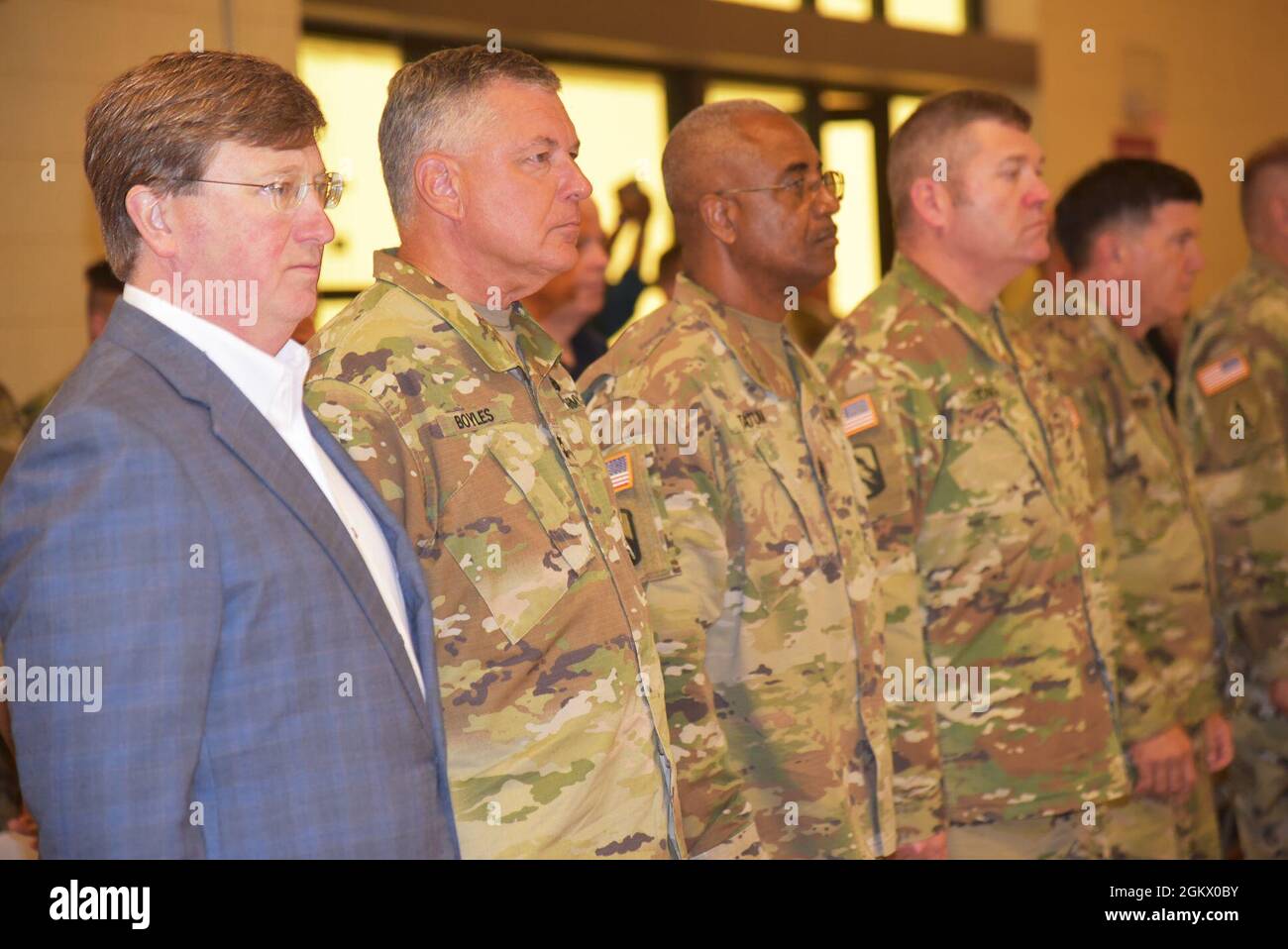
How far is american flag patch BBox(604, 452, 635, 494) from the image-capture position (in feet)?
6.94

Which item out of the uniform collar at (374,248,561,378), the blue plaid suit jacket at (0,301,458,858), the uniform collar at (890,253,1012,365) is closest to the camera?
the blue plaid suit jacket at (0,301,458,858)

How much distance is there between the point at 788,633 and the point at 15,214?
2534 millimetres

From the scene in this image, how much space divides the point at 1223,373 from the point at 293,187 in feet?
8.50

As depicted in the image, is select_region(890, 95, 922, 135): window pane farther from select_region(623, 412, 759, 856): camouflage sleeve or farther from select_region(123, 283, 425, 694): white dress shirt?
select_region(123, 283, 425, 694): white dress shirt

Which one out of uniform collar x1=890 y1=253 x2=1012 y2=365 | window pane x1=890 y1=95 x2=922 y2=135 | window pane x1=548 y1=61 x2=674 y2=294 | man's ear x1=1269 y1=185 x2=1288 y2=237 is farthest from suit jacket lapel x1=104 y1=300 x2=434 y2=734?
window pane x1=890 y1=95 x2=922 y2=135

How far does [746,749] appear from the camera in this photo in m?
2.23

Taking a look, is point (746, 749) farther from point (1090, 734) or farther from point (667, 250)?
point (667, 250)

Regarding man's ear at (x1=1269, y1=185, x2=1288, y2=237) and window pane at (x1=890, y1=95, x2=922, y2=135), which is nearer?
man's ear at (x1=1269, y1=185, x2=1288, y2=237)

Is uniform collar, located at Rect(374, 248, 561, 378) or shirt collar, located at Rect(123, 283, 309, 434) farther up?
uniform collar, located at Rect(374, 248, 561, 378)

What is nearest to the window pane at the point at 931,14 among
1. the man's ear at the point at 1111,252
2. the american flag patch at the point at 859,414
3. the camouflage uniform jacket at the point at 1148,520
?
the man's ear at the point at 1111,252

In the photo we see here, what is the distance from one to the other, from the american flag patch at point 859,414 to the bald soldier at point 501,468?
777 mm

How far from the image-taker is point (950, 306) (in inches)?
108

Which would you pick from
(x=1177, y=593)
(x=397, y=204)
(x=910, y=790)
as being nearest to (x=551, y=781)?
(x=397, y=204)

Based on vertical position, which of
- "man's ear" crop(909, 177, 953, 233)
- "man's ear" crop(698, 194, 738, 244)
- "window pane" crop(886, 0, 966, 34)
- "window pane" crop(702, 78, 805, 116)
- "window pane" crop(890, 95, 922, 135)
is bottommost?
"man's ear" crop(698, 194, 738, 244)
